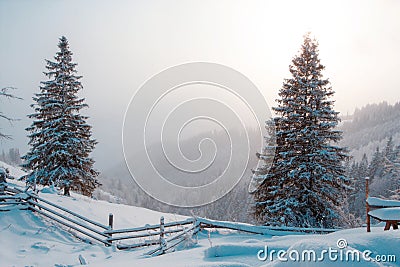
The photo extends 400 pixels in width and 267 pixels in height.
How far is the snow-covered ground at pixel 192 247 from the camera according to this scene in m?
3.20

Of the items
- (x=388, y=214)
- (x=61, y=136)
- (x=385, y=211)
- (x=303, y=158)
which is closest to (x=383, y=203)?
(x=385, y=211)

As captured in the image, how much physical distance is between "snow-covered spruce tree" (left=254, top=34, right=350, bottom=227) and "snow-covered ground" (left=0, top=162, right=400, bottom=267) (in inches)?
166

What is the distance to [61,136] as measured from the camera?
63.7 feet

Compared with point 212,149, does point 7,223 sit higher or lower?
lower

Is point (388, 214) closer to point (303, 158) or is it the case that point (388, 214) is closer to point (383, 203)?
point (383, 203)

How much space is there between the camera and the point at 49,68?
20.5 metres

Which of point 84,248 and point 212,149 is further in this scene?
point 212,149

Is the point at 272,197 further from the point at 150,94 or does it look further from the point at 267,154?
the point at 150,94

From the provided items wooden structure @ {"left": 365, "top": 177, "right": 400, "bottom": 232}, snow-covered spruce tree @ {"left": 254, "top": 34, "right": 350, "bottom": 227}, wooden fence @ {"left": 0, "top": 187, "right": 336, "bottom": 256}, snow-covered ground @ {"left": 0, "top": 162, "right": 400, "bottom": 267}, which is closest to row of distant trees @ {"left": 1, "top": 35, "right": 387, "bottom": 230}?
snow-covered spruce tree @ {"left": 254, "top": 34, "right": 350, "bottom": 227}

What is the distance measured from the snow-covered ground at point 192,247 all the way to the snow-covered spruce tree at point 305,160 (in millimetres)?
4214

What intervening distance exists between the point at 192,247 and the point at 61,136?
14.4 meters

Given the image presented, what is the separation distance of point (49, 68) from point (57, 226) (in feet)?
43.6

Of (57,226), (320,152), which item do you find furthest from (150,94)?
(320,152)

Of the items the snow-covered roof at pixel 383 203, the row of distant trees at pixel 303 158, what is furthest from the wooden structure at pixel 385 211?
the row of distant trees at pixel 303 158
